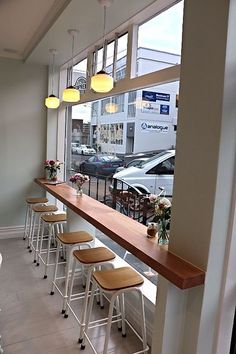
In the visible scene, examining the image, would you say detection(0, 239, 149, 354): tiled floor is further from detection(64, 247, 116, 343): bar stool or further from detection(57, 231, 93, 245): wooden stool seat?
detection(57, 231, 93, 245): wooden stool seat

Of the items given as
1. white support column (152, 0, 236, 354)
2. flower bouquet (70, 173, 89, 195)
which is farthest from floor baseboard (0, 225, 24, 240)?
white support column (152, 0, 236, 354)

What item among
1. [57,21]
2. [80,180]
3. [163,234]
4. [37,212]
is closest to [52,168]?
[37,212]

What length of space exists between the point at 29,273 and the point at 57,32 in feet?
9.05

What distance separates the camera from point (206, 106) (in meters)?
1.51

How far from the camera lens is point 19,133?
4.50m

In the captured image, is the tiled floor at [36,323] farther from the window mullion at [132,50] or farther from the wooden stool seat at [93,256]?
the window mullion at [132,50]

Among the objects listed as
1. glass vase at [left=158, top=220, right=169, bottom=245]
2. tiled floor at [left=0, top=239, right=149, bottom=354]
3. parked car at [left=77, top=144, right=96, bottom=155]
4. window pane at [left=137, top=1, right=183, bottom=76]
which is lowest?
tiled floor at [left=0, top=239, right=149, bottom=354]

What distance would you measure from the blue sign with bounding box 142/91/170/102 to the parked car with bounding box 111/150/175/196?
1.54ft

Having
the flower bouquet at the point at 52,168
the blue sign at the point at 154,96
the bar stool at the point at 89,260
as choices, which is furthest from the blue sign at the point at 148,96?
the flower bouquet at the point at 52,168

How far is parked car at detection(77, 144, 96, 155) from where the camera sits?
3898 millimetres

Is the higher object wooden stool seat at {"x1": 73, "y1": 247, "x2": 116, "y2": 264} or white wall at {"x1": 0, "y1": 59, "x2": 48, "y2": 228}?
white wall at {"x1": 0, "y1": 59, "x2": 48, "y2": 228}

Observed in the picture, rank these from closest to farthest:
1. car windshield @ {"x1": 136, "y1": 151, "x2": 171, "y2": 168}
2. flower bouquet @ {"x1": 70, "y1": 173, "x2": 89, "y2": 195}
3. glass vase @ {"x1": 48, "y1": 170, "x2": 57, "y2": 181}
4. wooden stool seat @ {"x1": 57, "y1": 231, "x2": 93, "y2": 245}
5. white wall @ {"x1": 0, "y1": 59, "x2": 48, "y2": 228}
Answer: car windshield @ {"x1": 136, "y1": 151, "x2": 171, "y2": 168} < wooden stool seat @ {"x1": 57, "y1": 231, "x2": 93, "y2": 245} < flower bouquet @ {"x1": 70, "y1": 173, "x2": 89, "y2": 195} < white wall @ {"x1": 0, "y1": 59, "x2": 48, "y2": 228} < glass vase @ {"x1": 48, "y1": 170, "x2": 57, "y2": 181}

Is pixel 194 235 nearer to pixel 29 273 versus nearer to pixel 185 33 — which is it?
pixel 185 33

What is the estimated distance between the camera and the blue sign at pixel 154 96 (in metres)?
2.51
